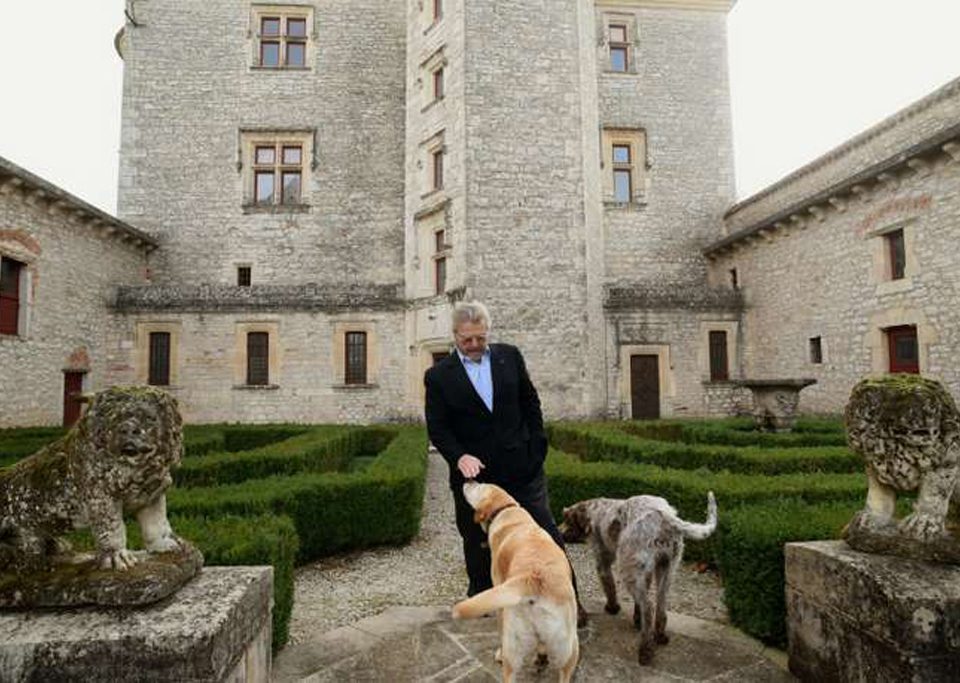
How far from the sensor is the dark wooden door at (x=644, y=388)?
1661cm

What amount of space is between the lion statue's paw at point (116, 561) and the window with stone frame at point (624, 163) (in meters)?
19.6

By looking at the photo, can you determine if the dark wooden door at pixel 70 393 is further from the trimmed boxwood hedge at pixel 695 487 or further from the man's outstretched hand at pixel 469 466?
the man's outstretched hand at pixel 469 466

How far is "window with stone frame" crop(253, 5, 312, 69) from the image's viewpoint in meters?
19.6

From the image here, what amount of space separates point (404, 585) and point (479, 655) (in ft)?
5.61

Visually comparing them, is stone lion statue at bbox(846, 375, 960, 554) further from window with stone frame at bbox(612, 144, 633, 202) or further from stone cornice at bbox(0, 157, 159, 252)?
window with stone frame at bbox(612, 144, 633, 202)

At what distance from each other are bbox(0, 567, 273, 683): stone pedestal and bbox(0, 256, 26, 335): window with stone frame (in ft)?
44.7

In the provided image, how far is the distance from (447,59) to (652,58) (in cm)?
889

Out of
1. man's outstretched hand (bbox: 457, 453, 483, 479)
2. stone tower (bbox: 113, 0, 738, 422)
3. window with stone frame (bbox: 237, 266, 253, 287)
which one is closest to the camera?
man's outstretched hand (bbox: 457, 453, 483, 479)

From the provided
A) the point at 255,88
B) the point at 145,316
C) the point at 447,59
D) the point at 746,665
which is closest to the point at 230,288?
the point at 145,316

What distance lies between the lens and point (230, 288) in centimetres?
1659

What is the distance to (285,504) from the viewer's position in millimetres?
5066

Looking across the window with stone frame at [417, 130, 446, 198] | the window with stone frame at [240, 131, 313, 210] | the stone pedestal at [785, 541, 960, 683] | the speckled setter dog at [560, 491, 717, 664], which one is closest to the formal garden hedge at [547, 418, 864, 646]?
the stone pedestal at [785, 541, 960, 683]

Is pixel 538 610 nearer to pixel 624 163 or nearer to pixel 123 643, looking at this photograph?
pixel 123 643

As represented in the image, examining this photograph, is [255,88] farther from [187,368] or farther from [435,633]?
[435,633]
